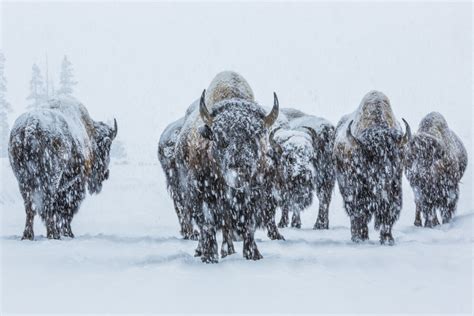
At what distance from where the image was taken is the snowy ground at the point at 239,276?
5426 mm

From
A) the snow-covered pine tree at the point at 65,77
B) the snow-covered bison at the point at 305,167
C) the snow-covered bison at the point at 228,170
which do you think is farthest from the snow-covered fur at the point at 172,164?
the snow-covered pine tree at the point at 65,77

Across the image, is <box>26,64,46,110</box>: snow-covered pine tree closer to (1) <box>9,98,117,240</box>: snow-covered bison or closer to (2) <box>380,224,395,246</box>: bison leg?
(1) <box>9,98,117,240</box>: snow-covered bison

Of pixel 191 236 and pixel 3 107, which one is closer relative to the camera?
pixel 191 236

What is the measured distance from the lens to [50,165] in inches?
381

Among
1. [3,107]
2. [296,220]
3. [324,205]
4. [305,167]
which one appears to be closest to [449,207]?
[324,205]

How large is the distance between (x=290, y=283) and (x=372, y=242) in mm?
3893

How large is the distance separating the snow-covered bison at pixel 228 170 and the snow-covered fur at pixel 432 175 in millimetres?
6976

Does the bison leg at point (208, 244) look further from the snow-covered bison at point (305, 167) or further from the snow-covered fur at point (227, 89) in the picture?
the snow-covered bison at point (305, 167)

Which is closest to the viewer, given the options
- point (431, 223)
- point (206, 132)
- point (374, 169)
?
point (206, 132)

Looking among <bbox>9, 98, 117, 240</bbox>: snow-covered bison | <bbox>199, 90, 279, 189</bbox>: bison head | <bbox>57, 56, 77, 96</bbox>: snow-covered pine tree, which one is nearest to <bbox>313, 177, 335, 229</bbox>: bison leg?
<bbox>9, 98, 117, 240</bbox>: snow-covered bison

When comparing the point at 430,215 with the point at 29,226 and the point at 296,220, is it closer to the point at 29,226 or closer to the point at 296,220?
the point at 296,220

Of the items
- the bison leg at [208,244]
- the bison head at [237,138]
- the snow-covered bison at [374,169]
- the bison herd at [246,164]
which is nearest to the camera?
the bison head at [237,138]

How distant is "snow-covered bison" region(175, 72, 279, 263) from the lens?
270 inches

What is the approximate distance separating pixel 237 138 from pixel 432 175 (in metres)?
7.98
